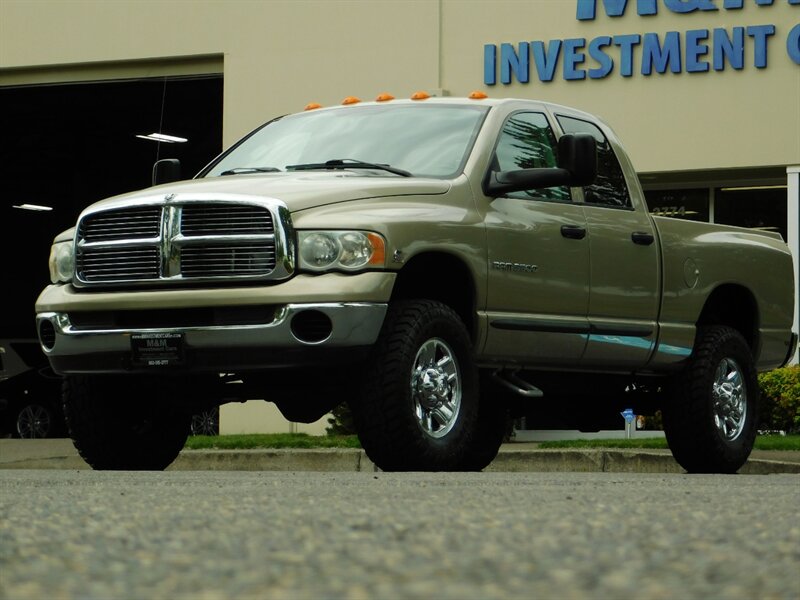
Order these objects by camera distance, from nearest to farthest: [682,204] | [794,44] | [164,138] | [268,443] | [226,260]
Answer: [226,260] → [268,443] → [794,44] → [682,204] → [164,138]

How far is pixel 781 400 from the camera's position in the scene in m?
15.1

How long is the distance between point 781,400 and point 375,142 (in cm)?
724

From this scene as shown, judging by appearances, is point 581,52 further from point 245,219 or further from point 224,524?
point 224,524

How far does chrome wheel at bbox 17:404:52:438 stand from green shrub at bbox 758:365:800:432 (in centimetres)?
1059

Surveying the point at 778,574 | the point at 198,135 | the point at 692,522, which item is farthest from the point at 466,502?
the point at 198,135

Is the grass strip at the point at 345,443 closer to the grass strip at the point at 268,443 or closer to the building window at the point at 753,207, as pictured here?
the grass strip at the point at 268,443

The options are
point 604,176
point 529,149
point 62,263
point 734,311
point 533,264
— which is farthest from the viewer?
point 734,311

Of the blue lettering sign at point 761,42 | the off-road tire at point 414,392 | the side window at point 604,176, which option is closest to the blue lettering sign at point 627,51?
Answer: the blue lettering sign at point 761,42

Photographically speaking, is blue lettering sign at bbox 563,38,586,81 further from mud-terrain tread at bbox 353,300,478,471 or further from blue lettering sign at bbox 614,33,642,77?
mud-terrain tread at bbox 353,300,478,471

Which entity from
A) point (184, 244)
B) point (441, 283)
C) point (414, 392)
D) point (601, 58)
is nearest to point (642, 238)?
point (441, 283)

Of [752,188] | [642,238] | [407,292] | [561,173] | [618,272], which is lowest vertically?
[407,292]

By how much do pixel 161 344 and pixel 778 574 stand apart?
16.6 feet

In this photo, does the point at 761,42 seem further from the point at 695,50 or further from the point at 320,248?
the point at 320,248

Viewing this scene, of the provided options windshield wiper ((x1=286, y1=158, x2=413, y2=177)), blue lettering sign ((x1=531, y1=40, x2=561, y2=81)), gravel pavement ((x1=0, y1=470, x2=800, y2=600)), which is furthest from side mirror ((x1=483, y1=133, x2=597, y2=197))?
blue lettering sign ((x1=531, y1=40, x2=561, y2=81))
